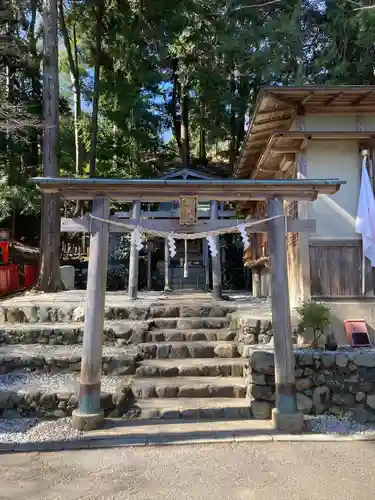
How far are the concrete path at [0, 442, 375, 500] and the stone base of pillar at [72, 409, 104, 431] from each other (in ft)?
1.87

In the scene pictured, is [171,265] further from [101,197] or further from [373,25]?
[101,197]

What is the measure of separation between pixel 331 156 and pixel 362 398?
4.37 m

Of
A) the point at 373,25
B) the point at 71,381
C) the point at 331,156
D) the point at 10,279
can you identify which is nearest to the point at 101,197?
the point at 71,381

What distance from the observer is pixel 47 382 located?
6.82m

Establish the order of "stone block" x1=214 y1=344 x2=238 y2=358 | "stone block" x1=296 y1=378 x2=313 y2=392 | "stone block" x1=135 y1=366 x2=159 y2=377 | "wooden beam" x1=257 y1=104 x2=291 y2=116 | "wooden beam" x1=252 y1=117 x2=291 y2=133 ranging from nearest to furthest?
"stone block" x1=296 y1=378 x2=313 y2=392
"stone block" x1=135 y1=366 x2=159 y2=377
"stone block" x1=214 y1=344 x2=238 y2=358
"wooden beam" x1=257 y1=104 x2=291 y2=116
"wooden beam" x1=252 y1=117 x2=291 y2=133

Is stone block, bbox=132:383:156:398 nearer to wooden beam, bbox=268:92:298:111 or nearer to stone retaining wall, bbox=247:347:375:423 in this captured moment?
stone retaining wall, bbox=247:347:375:423

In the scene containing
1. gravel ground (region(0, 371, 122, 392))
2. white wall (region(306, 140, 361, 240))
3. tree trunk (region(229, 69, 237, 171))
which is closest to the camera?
gravel ground (region(0, 371, 122, 392))

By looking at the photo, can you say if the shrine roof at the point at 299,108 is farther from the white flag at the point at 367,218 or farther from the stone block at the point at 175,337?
the stone block at the point at 175,337

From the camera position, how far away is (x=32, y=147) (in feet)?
64.9

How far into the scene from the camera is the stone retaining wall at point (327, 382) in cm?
615

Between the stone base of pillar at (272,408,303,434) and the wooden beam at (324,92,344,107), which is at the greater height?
the wooden beam at (324,92,344,107)

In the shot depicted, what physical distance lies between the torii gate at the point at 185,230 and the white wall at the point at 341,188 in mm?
1927

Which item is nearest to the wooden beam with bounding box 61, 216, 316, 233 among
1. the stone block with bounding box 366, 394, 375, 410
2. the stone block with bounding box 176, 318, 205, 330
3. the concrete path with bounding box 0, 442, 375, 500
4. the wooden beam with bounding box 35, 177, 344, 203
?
the wooden beam with bounding box 35, 177, 344, 203

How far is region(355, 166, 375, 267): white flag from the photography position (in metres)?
7.34
